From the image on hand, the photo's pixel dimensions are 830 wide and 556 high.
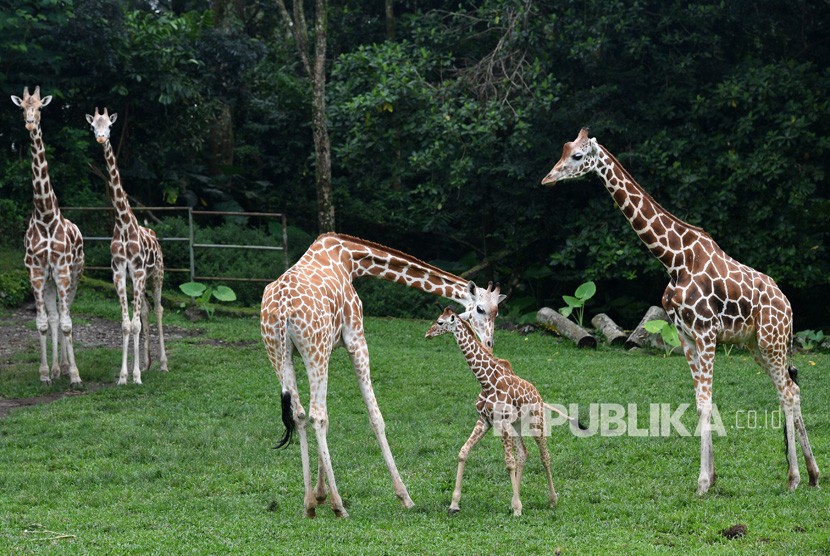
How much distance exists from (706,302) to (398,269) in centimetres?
278

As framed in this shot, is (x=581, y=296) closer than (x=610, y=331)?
No

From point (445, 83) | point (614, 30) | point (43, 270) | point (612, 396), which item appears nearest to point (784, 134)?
point (614, 30)

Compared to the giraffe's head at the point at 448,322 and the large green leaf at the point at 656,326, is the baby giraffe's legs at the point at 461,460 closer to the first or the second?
the giraffe's head at the point at 448,322

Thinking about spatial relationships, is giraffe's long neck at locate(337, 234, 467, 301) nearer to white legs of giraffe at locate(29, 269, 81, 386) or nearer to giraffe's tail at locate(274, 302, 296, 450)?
giraffe's tail at locate(274, 302, 296, 450)

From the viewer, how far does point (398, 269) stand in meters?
9.76

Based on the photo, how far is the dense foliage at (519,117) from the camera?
1872 centimetres

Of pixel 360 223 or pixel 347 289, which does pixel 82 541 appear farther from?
pixel 360 223

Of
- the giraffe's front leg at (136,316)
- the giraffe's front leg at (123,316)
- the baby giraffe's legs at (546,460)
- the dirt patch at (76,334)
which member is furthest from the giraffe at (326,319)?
the dirt patch at (76,334)

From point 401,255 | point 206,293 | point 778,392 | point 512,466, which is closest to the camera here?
point 512,466

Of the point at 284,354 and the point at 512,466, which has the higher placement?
the point at 284,354

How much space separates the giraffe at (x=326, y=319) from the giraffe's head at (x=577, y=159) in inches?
51.4

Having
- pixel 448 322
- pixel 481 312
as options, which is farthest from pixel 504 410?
pixel 481 312

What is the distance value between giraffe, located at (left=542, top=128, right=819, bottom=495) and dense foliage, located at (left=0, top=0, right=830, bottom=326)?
31.4 feet

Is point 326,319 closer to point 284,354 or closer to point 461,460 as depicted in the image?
point 284,354
